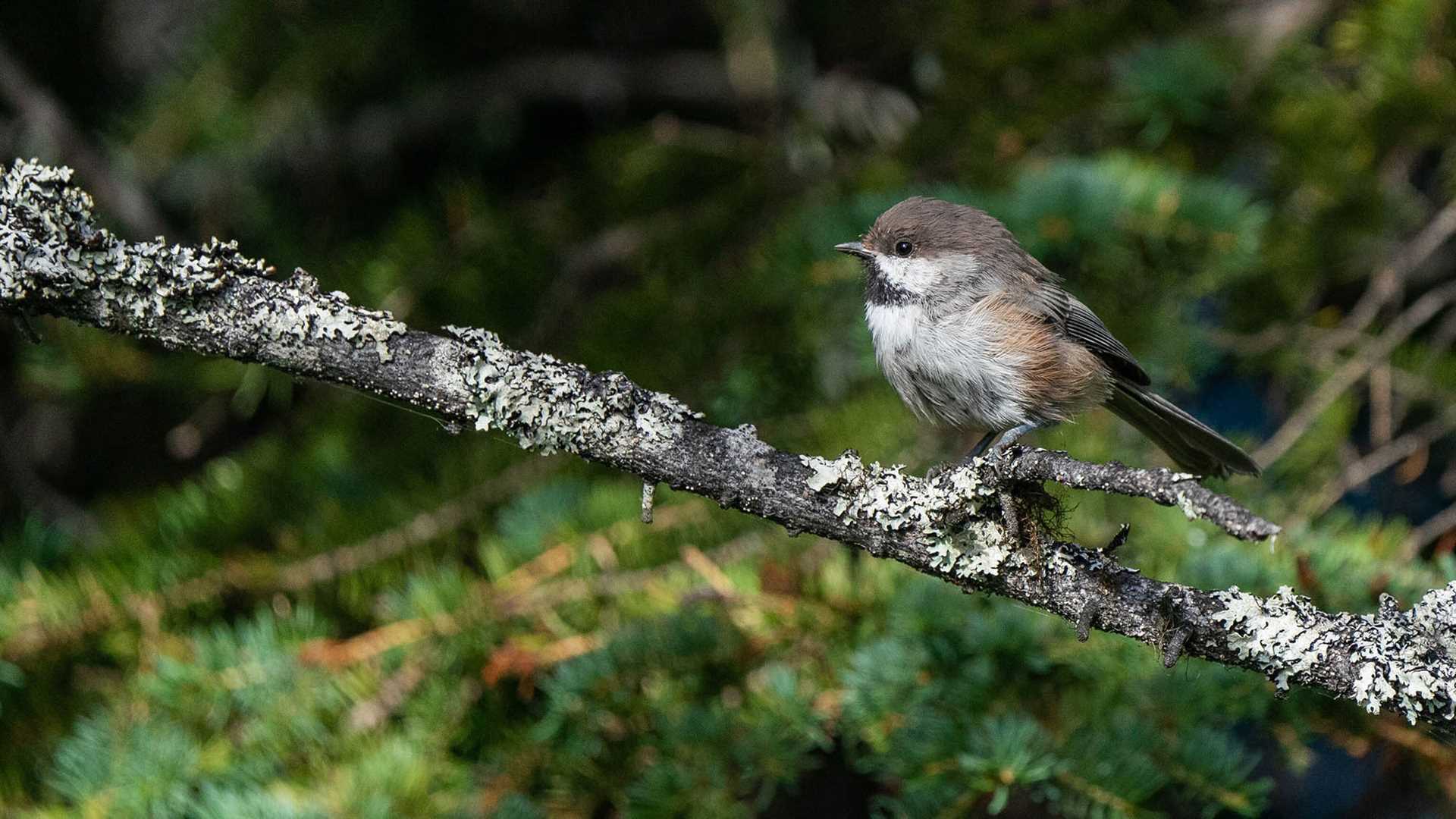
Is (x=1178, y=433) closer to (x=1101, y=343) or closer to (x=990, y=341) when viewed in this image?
(x=1101, y=343)

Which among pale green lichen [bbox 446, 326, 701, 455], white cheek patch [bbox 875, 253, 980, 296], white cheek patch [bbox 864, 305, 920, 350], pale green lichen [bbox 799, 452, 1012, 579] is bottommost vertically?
pale green lichen [bbox 799, 452, 1012, 579]

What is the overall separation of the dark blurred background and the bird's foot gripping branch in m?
0.71

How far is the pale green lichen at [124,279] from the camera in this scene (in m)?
1.68

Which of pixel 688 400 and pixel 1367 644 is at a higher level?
pixel 688 400

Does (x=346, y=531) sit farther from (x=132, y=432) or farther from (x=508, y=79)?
(x=508, y=79)

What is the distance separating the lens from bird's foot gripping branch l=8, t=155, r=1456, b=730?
1653mm

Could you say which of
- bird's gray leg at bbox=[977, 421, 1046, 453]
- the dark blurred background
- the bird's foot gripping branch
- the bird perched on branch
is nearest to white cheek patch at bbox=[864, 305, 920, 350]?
the bird perched on branch

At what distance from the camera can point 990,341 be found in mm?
2549

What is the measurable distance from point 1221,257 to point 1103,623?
1818mm

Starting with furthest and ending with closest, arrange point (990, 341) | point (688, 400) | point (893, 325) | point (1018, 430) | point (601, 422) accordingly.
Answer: point (688, 400) < point (893, 325) < point (990, 341) < point (1018, 430) < point (601, 422)

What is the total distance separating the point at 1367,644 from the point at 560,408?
43.5 inches

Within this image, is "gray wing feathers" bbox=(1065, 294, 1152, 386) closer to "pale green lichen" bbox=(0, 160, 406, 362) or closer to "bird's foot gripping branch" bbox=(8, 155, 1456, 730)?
"bird's foot gripping branch" bbox=(8, 155, 1456, 730)

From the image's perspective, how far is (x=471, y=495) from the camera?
3.27 metres

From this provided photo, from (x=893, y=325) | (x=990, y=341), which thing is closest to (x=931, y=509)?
(x=990, y=341)
